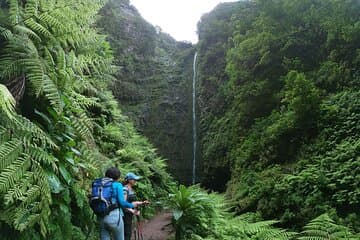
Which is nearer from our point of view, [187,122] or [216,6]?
[187,122]

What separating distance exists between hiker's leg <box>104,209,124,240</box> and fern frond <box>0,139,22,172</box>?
154cm

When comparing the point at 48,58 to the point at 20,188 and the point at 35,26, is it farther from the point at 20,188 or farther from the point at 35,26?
the point at 20,188

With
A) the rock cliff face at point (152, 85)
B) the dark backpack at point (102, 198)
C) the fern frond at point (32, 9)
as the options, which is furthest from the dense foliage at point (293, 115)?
the fern frond at point (32, 9)

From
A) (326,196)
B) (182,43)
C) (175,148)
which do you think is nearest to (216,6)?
(182,43)

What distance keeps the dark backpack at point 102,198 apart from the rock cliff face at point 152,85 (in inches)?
442

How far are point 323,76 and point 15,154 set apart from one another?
8360mm

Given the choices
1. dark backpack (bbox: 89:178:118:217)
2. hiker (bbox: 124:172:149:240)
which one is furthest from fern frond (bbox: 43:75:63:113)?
hiker (bbox: 124:172:149:240)

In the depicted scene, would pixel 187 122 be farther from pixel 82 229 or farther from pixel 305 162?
pixel 82 229

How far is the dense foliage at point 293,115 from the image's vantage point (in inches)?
255

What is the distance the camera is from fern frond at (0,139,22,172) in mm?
2311

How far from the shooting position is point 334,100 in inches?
318

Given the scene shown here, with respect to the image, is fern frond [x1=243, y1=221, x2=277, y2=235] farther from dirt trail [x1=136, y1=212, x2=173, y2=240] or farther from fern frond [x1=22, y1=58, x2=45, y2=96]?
fern frond [x1=22, y1=58, x2=45, y2=96]

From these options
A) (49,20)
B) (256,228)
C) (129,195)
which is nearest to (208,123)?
(256,228)

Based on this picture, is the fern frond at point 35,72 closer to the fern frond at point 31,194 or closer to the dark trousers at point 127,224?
the fern frond at point 31,194
